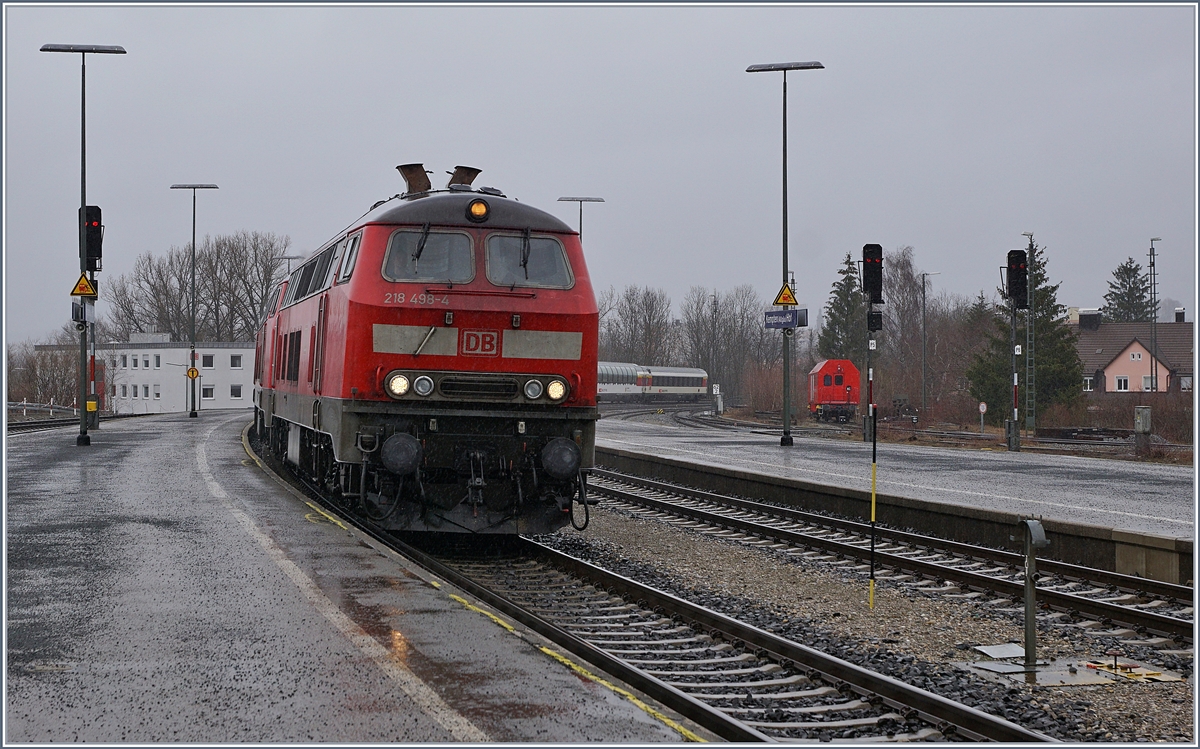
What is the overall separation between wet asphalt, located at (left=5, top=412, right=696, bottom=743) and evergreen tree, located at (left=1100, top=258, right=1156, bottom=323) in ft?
333

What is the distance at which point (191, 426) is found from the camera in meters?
32.8

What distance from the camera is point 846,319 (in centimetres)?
7850

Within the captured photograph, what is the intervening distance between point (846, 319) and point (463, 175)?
68.3 metres

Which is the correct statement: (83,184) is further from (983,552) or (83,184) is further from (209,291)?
(209,291)

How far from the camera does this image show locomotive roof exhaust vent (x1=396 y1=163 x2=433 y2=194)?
13.2m

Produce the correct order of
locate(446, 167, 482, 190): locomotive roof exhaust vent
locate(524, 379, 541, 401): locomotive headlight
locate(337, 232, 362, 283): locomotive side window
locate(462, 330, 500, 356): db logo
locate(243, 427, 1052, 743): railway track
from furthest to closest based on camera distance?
1. locate(446, 167, 482, 190): locomotive roof exhaust vent
2. locate(337, 232, 362, 283): locomotive side window
3. locate(524, 379, 541, 401): locomotive headlight
4. locate(462, 330, 500, 356): db logo
5. locate(243, 427, 1052, 743): railway track

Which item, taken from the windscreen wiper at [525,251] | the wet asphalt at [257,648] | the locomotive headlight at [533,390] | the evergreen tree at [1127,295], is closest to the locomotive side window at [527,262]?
the windscreen wiper at [525,251]

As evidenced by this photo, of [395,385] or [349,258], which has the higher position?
[349,258]

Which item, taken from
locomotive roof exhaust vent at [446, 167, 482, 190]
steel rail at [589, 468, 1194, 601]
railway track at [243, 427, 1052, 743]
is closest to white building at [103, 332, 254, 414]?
steel rail at [589, 468, 1194, 601]

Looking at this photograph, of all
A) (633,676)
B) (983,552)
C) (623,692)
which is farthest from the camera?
(983,552)

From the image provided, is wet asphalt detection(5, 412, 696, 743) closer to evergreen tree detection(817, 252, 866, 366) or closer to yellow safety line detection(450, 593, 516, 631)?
yellow safety line detection(450, 593, 516, 631)

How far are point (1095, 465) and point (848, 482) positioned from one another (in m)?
7.76

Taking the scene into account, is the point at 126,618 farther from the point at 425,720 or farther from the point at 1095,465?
the point at 1095,465

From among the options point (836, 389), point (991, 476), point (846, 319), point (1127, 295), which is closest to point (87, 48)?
point (991, 476)
